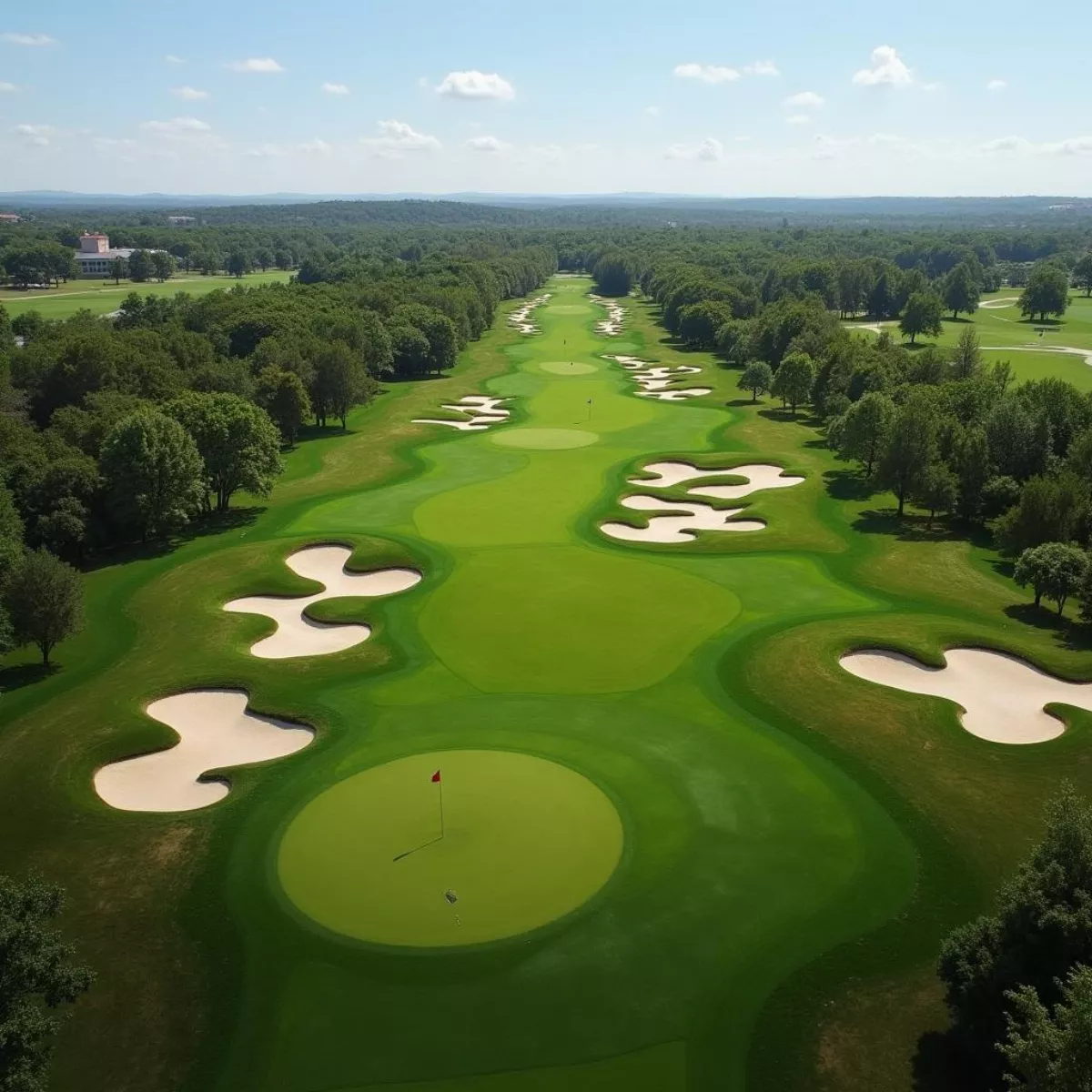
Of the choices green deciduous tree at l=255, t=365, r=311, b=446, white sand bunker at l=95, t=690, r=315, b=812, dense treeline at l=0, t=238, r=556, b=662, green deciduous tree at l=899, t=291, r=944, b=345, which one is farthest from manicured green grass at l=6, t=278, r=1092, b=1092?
green deciduous tree at l=899, t=291, r=944, b=345

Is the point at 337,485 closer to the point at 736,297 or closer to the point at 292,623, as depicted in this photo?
the point at 292,623

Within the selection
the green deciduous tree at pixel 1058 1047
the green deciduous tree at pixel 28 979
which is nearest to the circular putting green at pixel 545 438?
the green deciduous tree at pixel 28 979

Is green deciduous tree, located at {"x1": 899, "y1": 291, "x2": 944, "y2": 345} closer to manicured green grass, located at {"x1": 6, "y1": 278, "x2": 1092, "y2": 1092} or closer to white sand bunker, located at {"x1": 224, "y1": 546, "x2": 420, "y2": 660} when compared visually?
manicured green grass, located at {"x1": 6, "y1": 278, "x2": 1092, "y2": 1092}

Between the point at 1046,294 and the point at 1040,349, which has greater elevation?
the point at 1046,294

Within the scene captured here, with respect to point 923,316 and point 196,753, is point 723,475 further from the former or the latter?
point 923,316

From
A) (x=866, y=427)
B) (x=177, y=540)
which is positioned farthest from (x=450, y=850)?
(x=866, y=427)

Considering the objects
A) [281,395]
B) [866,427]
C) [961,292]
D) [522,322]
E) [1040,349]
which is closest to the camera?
[866,427]

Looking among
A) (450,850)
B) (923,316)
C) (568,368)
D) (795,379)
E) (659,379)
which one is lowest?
(450,850)
